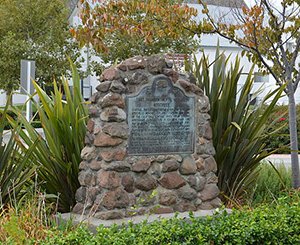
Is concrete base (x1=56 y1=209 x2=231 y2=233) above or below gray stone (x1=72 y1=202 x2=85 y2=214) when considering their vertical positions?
below

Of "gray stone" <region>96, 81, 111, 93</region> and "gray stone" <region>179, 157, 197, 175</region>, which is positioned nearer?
"gray stone" <region>96, 81, 111, 93</region>

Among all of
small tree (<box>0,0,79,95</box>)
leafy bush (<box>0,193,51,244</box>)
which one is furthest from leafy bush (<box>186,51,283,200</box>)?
small tree (<box>0,0,79,95</box>)

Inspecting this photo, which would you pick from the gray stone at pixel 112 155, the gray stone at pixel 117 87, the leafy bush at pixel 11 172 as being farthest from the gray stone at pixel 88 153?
the gray stone at pixel 117 87

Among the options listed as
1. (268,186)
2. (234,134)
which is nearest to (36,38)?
(268,186)

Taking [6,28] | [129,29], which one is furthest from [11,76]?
[129,29]

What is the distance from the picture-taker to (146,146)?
7.33 meters

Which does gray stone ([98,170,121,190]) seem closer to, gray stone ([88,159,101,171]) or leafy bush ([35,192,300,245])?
gray stone ([88,159,101,171])

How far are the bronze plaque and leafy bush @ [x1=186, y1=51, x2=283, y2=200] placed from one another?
80cm

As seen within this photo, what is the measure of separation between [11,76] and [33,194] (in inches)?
955

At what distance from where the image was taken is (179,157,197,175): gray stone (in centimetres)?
755

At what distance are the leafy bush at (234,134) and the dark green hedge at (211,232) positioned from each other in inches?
65.0

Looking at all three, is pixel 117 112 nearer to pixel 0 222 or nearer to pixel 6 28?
pixel 0 222

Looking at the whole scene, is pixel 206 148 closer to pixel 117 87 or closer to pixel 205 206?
pixel 205 206

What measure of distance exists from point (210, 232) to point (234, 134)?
267cm
